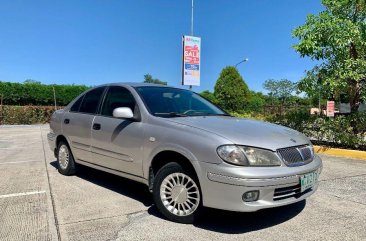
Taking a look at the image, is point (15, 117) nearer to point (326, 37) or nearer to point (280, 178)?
point (326, 37)

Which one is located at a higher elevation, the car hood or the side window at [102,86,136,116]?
the side window at [102,86,136,116]

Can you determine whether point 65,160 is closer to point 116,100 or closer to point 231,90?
point 116,100

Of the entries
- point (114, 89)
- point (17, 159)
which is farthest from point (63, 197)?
point (17, 159)

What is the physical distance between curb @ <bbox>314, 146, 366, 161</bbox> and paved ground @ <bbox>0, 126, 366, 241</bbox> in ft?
7.83

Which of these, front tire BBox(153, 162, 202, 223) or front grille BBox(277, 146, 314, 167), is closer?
front grille BBox(277, 146, 314, 167)

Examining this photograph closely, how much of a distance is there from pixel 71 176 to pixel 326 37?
24.0 feet

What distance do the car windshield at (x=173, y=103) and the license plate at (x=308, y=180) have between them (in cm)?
161

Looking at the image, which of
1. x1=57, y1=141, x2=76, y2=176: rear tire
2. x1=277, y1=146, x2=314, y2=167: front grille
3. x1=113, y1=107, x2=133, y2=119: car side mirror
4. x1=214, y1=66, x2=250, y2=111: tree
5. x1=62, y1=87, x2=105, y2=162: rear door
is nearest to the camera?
x1=277, y1=146, x2=314, y2=167: front grille

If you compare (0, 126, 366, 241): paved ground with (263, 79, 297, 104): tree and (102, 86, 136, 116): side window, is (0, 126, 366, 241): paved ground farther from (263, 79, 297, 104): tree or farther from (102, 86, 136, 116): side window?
(263, 79, 297, 104): tree

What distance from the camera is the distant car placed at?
3.79 metres

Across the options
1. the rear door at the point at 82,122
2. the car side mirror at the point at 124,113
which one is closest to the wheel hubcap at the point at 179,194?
the car side mirror at the point at 124,113

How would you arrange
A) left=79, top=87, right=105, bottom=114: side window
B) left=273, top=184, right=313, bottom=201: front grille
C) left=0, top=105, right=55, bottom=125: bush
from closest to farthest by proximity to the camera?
1. left=273, top=184, right=313, bottom=201: front grille
2. left=79, top=87, right=105, bottom=114: side window
3. left=0, top=105, right=55, bottom=125: bush

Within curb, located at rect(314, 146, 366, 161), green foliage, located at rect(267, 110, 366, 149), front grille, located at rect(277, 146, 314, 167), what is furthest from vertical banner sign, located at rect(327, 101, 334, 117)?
front grille, located at rect(277, 146, 314, 167)

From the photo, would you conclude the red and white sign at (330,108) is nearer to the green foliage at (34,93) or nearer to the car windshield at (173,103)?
the car windshield at (173,103)
